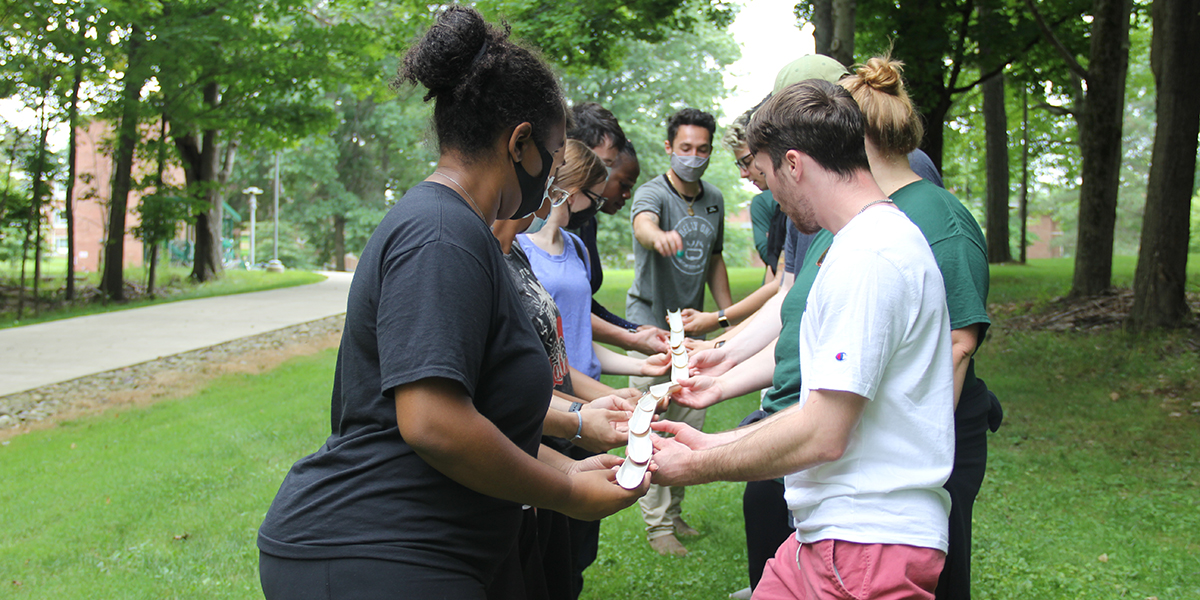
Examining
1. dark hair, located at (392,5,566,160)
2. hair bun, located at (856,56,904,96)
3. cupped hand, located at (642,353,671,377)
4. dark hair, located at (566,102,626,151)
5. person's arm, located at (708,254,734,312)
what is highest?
dark hair, located at (566,102,626,151)

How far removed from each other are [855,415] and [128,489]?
5.83 m

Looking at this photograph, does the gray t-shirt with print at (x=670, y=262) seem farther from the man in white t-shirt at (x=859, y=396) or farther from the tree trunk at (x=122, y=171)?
the tree trunk at (x=122, y=171)

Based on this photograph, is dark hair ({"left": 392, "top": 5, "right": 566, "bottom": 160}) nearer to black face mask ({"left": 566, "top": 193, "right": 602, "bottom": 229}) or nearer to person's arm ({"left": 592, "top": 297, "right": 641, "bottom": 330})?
black face mask ({"left": 566, "top": 193, "right": 602, "bottom": 229})

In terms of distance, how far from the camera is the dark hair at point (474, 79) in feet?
6.05

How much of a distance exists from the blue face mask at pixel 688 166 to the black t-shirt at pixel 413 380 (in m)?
3.63

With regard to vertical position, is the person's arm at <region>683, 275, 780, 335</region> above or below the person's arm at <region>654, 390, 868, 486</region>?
above

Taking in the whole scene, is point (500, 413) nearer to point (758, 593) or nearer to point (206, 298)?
point (758, 593)

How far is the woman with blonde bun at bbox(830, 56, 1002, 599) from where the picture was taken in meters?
2.38

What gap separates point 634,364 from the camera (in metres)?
4.18

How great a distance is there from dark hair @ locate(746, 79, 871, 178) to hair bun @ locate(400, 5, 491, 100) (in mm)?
750

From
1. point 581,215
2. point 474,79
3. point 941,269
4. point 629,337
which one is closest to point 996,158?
point 629,337

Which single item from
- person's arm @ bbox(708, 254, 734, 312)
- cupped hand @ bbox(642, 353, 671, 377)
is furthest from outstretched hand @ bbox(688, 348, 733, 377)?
person's arm @ bbox(708, 254, 734, 312)

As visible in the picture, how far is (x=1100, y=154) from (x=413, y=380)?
44.2 ft

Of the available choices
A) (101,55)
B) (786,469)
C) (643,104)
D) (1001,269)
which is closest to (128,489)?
(786,469)
